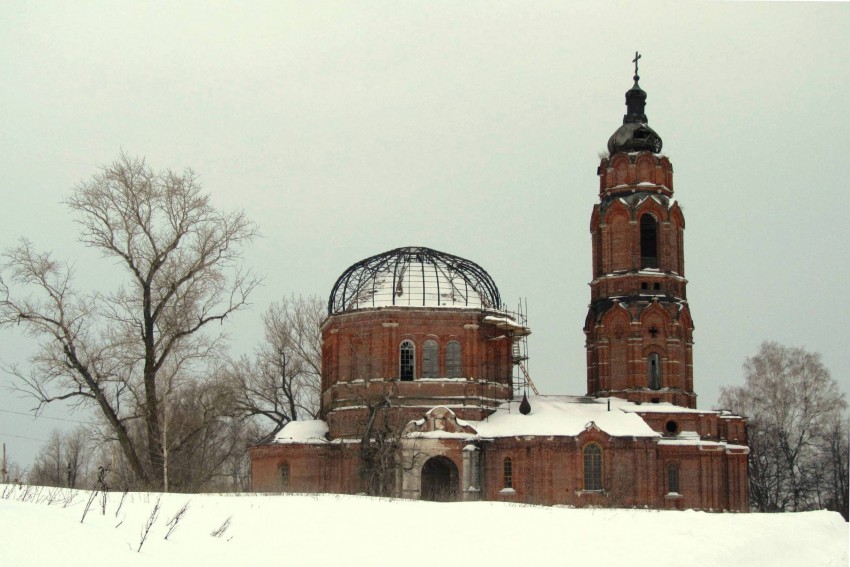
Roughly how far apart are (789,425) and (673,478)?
48.3ft

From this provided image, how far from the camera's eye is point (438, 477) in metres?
49.8

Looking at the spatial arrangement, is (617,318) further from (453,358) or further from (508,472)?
(508,472)

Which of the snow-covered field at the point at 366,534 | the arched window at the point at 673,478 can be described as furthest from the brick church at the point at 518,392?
the snow-covered field at the point at 366,534

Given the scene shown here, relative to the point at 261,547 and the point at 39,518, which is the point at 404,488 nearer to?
the point at 261,547

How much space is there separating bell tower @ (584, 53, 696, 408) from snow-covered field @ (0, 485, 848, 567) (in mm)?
21771

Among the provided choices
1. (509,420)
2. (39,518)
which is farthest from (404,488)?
(39,518)

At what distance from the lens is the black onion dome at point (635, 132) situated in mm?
56219

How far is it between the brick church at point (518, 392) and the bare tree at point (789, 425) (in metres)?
9.56

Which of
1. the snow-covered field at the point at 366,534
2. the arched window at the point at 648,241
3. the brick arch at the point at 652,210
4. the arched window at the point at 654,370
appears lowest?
the snow-covered field at the point at 366,534

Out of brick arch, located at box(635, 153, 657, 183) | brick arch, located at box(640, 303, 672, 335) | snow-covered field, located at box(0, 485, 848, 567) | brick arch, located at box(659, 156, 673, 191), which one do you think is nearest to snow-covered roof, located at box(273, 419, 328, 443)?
brick arch, located at box(640, 303, 672, 335)

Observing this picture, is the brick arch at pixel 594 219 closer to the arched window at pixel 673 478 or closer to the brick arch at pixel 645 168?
the brick arch at pixel 645 168

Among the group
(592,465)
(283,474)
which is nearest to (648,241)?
(592,465)

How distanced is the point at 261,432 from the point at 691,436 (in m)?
27.3

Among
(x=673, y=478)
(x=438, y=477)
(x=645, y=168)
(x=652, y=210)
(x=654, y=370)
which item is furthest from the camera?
(x=645, y=168)
